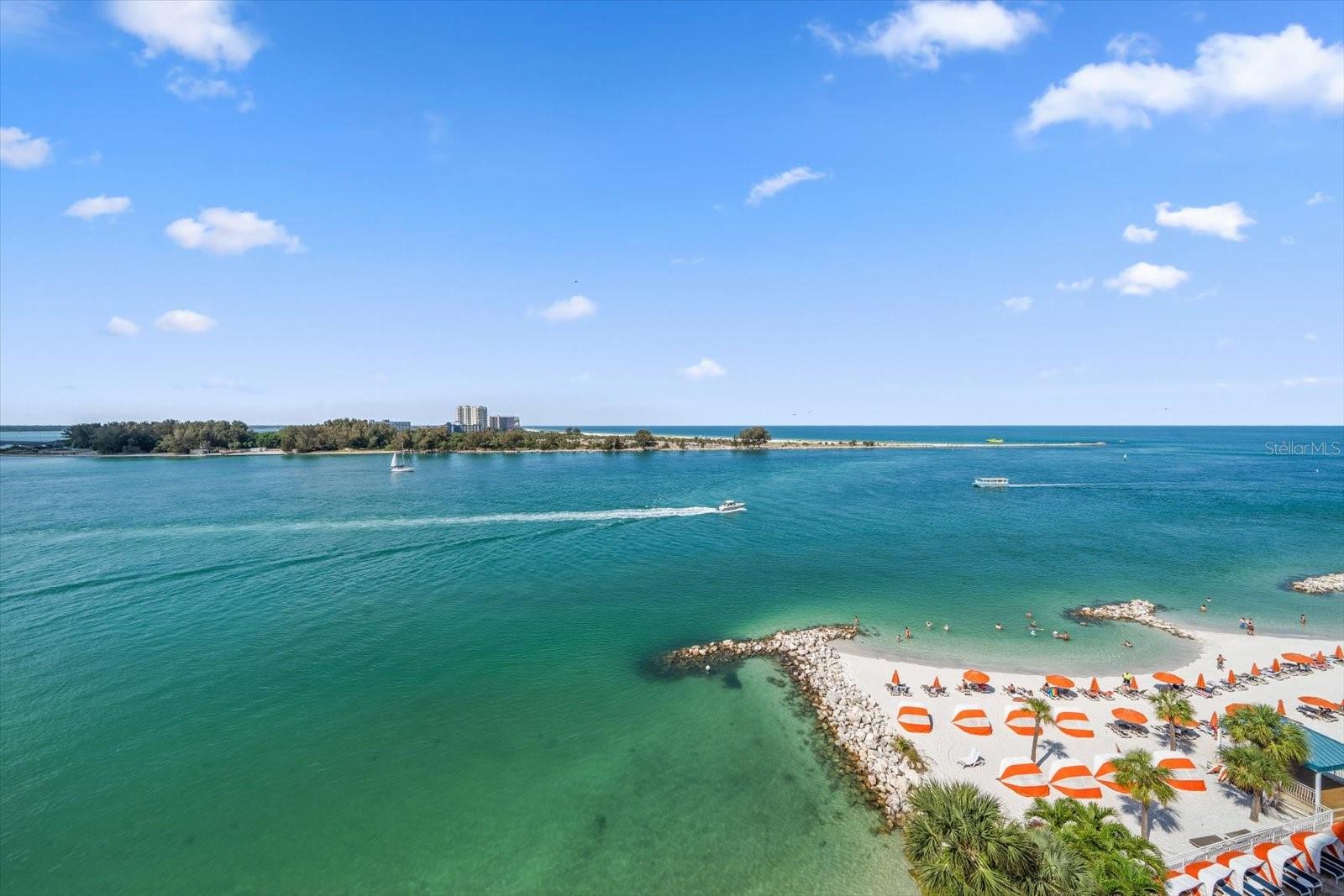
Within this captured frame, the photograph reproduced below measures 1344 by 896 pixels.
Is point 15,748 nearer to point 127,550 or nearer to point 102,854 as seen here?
point 102,854

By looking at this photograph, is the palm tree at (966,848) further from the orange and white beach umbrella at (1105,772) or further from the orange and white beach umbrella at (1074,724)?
the orange and white beach umbrella at (1074,724)

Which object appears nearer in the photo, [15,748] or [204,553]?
[15,748]

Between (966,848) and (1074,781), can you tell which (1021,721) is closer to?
(1074,781)

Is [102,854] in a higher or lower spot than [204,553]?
lower

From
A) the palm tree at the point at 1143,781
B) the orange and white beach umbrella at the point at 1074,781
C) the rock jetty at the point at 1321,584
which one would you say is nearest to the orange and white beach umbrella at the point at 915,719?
the orange and white beach umbrella at the point at 1074,781

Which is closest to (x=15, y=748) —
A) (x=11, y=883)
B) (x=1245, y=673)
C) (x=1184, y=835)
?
(x=11, y=883)

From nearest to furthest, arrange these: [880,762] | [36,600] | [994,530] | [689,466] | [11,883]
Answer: [11,883], [880,762], [36,600], [994,530], [689,466]

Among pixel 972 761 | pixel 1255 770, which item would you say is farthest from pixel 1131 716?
pixel 972 761
